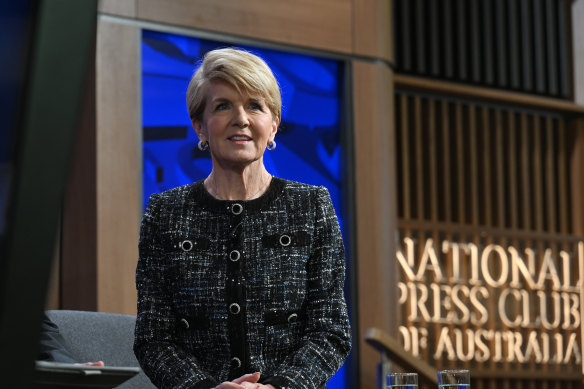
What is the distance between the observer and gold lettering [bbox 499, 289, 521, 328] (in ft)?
Result: 23.6

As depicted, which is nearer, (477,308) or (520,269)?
(477,308)

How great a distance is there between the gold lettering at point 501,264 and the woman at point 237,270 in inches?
227

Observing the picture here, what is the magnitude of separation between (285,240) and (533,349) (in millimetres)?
6221

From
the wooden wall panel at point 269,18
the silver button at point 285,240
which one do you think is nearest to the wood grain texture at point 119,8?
the wooden wall panel at point 269,18

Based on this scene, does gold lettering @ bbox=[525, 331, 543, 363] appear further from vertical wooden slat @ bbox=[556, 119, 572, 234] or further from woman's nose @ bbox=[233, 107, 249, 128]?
woman's nose @ bbox=[233, 107, 249, 128]

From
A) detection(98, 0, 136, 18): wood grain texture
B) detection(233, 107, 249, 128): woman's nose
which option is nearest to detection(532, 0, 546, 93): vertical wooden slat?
detection(98, 0, 136, 18): wood grain texture

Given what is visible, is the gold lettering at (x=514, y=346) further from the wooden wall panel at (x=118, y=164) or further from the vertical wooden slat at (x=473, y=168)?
the wooden wall panel at (x=118, y=164)

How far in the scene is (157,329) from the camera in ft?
5.03

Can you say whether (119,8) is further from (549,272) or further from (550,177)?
(550,177)

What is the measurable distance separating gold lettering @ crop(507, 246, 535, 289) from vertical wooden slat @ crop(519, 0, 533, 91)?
1.57m

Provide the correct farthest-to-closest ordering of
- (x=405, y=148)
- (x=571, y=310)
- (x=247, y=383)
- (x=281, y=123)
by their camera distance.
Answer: (x=571, y=310) → (x=405, y=148) → (x=281, y=123) → (x=247, y=383)

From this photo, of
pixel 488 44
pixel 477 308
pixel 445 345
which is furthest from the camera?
pixel 488 44

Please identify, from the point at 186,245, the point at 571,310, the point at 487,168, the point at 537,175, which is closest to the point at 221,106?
the point at 186,245

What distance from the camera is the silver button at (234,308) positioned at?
1.50 meters
